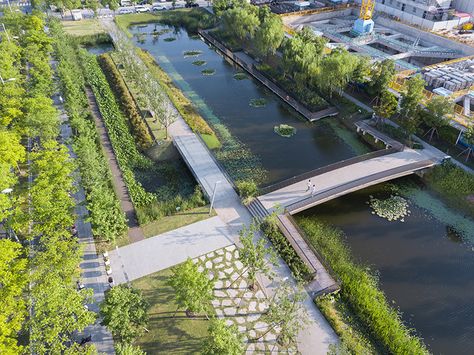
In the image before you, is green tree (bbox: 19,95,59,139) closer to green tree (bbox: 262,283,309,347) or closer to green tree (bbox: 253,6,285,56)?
green tree (bbox: 262,283,309,347)

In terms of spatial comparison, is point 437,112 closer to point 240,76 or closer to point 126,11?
point 240,76

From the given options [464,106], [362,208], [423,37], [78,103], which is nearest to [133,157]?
[78,103]

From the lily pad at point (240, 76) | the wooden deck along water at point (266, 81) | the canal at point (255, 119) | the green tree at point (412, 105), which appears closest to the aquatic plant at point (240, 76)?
the lily pad at point (240, 76)

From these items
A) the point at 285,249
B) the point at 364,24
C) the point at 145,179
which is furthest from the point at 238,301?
the point at 364,24

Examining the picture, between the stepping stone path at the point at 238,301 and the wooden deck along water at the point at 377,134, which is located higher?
the wooden deck along water at the point at 377,134

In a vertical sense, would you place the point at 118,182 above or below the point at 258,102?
below

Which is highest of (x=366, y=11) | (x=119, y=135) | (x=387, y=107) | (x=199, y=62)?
(x=366, y=11)

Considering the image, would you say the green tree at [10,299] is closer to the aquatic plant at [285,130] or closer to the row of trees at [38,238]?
the row of trees at [38,238]
